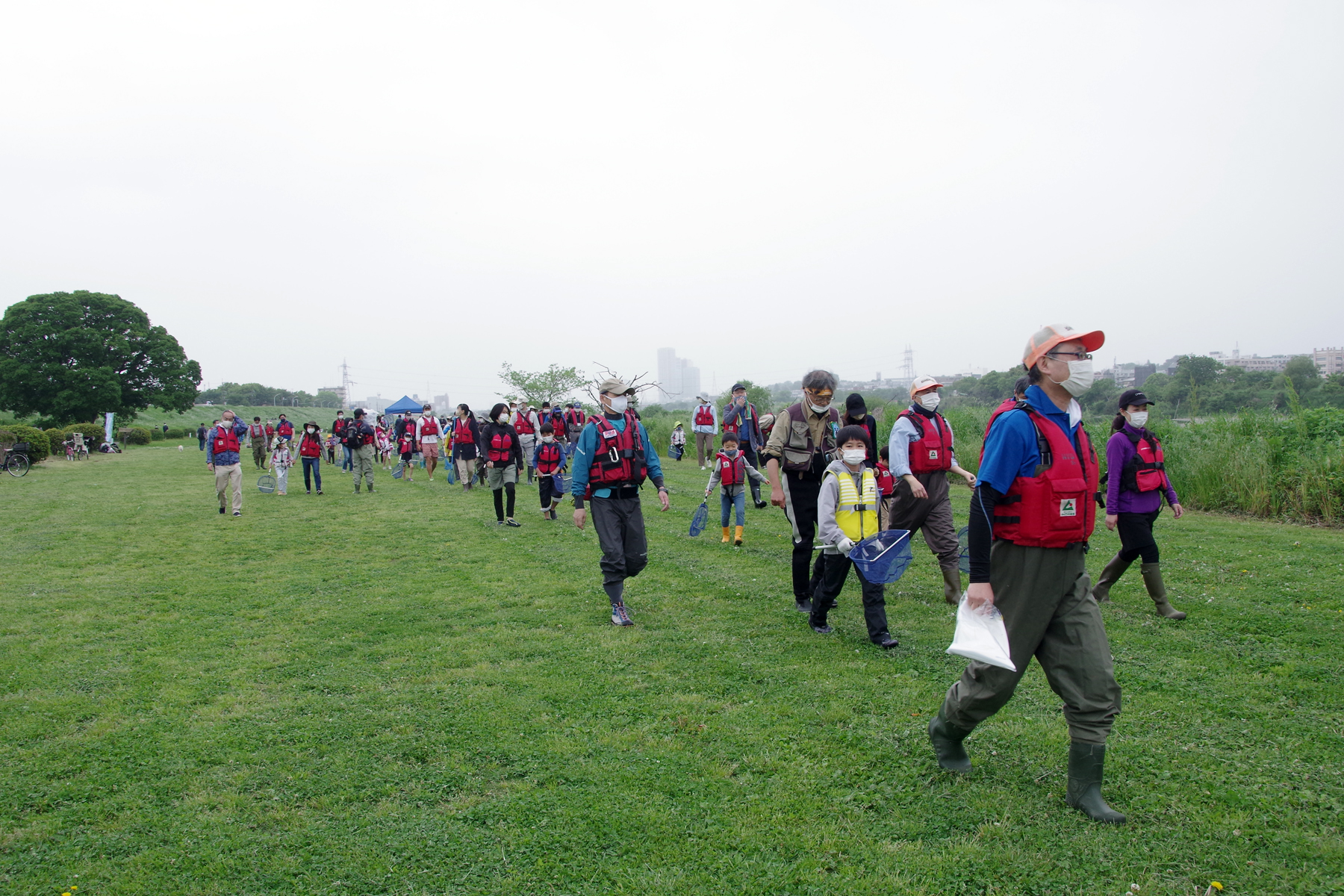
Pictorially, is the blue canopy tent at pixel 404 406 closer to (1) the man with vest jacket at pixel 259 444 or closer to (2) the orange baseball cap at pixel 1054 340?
(1) the man with vest jacket at pixel 259 444

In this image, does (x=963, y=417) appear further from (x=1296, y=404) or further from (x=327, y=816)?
(x=327, y=816)

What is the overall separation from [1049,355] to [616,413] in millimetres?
3826

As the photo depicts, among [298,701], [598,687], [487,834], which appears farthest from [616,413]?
[487,834]

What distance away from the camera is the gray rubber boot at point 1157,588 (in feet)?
20.7

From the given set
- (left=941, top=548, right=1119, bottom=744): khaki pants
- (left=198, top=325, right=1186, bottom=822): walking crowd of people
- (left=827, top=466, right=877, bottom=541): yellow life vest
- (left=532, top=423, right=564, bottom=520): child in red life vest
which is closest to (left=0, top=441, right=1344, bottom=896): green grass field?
(left=198, top=325, right=1186, bottom=822): walking crowd of people

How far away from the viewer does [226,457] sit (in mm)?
13758

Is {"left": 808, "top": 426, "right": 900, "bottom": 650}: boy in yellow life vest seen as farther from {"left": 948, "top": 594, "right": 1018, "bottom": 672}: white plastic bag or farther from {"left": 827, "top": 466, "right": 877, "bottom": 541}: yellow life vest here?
{"left": 948, "top": 594, "right": 1018, "bottom": 672}: white plastic bag

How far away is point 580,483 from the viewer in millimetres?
6430

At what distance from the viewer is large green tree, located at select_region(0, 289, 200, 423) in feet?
151

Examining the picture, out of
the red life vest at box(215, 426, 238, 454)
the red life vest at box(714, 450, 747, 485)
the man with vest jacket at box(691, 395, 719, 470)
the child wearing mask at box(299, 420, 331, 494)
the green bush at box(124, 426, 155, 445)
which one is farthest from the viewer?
the green bush at box(124, 426, 155, 445)

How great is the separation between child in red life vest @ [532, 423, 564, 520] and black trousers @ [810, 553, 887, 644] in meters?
7.25

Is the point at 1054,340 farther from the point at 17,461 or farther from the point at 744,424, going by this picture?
the point at 17,461

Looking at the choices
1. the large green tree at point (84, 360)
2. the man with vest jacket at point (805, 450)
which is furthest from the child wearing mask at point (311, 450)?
the large green tree at point (84, 360)

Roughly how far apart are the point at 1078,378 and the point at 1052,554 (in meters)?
0.80
